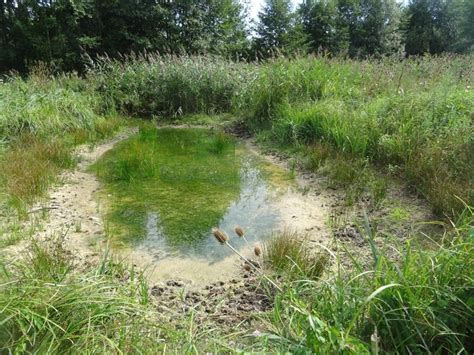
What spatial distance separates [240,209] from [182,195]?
2.77 ft

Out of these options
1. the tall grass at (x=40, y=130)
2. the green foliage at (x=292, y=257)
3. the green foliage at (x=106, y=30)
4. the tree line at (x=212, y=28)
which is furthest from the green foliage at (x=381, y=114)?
the green foliage at (x=106, y=30)

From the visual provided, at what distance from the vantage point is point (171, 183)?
5500 mm

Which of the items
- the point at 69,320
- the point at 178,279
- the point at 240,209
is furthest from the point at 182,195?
the point at 69,320

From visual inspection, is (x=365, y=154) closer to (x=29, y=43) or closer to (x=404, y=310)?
(x=404, y=310)

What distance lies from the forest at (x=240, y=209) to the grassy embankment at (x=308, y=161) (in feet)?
0.06

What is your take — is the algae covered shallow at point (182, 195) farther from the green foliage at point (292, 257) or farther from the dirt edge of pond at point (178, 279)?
the green foliage at point (292, 257)

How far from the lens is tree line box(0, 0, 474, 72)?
67.5 feet

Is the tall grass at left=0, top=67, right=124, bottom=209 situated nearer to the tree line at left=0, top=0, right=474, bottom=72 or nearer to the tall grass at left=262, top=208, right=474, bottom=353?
the tall grass at left=262, top=208, right=474, bottom=353

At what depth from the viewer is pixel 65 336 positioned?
1865 millimetres

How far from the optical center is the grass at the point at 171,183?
429 cm

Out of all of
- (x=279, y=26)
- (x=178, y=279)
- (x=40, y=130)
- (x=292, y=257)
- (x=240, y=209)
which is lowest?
(x=240, y=209)

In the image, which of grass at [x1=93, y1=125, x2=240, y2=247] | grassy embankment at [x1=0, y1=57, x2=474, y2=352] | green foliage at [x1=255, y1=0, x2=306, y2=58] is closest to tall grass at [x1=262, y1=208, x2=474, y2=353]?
grassy embankment at [x1=0, y1=57, x2=474, y2=352]

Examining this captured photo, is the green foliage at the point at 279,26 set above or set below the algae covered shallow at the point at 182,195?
above

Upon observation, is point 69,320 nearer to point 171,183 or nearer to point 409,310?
point 409,310
